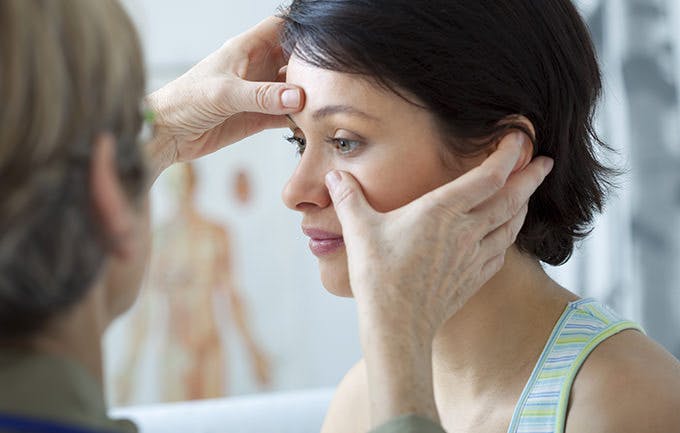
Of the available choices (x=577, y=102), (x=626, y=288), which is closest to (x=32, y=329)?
(x=577, y=102)

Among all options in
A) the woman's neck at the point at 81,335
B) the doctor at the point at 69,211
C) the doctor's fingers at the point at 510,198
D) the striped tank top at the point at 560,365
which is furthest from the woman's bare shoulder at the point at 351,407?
the woman's neck at the point at 81,335

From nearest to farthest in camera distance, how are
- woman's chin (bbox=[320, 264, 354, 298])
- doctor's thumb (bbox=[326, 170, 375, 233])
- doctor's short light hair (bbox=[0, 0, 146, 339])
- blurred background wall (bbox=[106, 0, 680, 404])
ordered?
doctor's short light hair (bbox=[0, 0, 146, 339]) < doctor's thumb (bbox=[326, 170, 375, 233]) < woman's chin (bbox=[320, 264, 354, 298]) < blurred background wall (bbox=[106, 0, 680, 404])

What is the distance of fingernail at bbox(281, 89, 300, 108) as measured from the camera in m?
1.38

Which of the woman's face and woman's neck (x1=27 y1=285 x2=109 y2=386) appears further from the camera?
the woman's face

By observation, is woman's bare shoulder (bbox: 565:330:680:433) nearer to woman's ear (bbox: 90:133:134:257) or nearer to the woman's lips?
the woman's lips

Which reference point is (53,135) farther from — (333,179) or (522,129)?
(522,129)

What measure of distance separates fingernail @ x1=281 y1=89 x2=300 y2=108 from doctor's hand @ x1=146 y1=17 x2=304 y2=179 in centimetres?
3

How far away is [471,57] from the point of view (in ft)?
4.33

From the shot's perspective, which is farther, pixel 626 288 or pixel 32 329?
pixel 626 288

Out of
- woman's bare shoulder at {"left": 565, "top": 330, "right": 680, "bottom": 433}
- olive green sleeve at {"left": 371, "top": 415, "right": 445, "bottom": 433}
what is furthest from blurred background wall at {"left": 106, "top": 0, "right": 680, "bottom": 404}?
olive green sleeve at {"left": 371, "top": 415, "right": 445, "bottom": 433}

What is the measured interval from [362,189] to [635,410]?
467mm

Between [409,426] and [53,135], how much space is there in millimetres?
431

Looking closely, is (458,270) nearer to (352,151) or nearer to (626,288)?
(352,151)

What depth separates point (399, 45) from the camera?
4.35 feet
